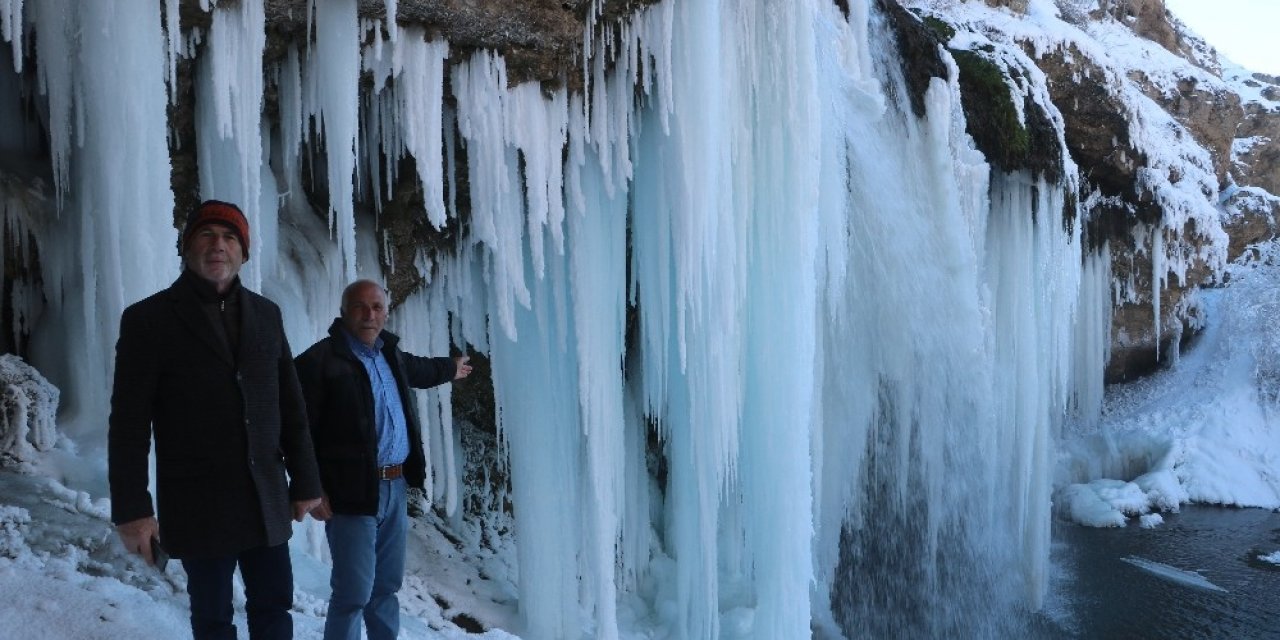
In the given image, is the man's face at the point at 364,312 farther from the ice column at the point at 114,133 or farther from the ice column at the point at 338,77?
the ice column at the point at 338,77

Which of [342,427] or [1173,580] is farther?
[1173,580]

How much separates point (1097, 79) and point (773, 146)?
944 centimetres

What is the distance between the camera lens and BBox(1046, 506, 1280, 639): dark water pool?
31.1ft

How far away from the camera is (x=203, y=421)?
2.33 meters

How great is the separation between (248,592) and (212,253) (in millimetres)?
1054

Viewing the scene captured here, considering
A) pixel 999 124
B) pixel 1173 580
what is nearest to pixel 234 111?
pixel 999 124

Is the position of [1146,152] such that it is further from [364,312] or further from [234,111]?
[364,312]

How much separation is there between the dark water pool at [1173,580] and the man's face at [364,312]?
9.05 m

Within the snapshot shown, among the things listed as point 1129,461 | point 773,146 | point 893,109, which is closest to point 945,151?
point 893,109

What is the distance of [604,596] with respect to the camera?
6129 mm

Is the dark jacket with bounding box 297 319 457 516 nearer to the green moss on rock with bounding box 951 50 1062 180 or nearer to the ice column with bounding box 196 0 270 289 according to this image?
the ice column with bounding box 196 0 270 289

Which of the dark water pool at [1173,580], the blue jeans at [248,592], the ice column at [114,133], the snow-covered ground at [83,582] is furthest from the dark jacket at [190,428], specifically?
the dark water pool at [1173,580]

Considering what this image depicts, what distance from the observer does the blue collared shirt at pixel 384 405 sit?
3.12 m

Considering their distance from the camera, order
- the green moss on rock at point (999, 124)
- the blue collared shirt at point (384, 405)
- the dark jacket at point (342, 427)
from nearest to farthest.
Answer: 1. the dark jacket at point (342, 427)
2. the blue collared shirt at point (384, 405)
3. the green moss on rock at point (999, 124)
